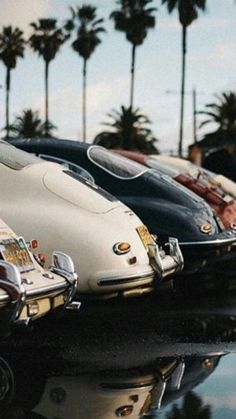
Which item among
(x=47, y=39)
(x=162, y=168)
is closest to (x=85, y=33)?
(x=47, y=39)

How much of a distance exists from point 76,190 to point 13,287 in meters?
2.90

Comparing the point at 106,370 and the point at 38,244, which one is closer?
the point at 106,370

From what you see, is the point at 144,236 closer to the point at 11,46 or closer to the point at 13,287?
the point at 13,287

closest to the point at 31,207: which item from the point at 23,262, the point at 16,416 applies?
the point at 23,262

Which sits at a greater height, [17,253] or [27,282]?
[17,253]

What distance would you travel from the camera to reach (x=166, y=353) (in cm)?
730

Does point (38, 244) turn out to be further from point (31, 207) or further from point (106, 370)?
point (106, 370)

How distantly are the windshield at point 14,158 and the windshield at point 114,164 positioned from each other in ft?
5.01

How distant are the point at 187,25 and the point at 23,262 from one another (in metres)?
49.4

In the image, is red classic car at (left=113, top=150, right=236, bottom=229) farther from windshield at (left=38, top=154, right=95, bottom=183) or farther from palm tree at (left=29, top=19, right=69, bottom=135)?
palm tree at (left=29, top=19, right=69, bottom=135)

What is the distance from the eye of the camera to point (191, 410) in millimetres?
5520

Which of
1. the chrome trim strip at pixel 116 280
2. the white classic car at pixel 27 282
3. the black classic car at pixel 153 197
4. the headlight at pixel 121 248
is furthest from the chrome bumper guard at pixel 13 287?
the black classic car at pixel 153 197

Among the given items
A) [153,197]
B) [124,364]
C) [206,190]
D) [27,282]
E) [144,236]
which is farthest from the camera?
[206,190]

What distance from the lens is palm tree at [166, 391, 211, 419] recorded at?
17.6 feet
